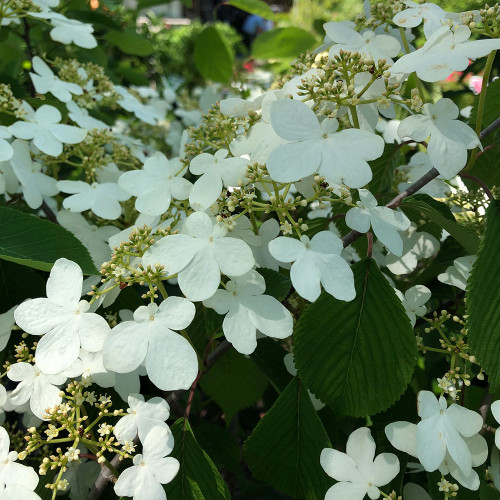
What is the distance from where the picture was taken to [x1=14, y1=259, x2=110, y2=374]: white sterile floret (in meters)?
0.56

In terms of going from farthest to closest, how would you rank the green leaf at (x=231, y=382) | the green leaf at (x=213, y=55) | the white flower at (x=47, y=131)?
the green leaf at (x=213, y=55) < the green leaf at (x=231, y=382) < the white flower at (x=47, y=131)

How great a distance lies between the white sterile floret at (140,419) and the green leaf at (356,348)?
6.2 inches

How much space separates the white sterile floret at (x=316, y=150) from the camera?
21.5 inches

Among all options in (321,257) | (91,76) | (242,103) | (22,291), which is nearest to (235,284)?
(321,257)

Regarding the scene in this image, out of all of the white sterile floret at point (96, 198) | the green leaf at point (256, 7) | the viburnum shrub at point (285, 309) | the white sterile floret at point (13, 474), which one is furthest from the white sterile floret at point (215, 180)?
the green leaf at point (256, 7)

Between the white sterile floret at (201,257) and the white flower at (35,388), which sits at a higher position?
the white sterile floret at (201,257)

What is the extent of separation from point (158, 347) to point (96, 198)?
13.8 inches

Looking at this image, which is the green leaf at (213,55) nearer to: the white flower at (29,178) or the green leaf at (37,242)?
the white flower at (29,178)

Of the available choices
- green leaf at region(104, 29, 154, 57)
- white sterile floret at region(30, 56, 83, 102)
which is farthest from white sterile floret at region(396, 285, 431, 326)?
green leaf at region(104, 29, 154, 57)

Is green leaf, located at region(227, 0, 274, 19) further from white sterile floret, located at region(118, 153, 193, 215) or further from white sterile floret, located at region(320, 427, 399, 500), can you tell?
white sterile floret, located at region(320, 427, 399, 500)

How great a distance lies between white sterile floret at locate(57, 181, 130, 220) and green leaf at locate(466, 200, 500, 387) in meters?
0.49

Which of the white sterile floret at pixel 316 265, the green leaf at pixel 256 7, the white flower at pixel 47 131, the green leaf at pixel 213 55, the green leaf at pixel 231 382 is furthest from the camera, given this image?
the green leaf at pixel 213 55

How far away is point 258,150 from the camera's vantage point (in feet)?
2.07

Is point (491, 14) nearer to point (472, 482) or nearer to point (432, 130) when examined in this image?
point (432, 130)
